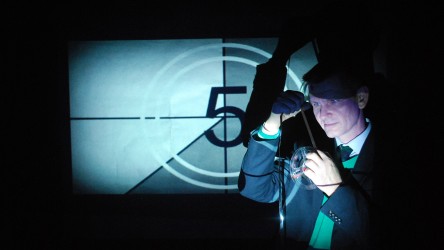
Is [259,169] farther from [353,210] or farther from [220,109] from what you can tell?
[220,109]

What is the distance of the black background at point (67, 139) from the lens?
104 inches

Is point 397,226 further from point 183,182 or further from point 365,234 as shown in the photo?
point 183,182

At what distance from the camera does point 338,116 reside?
1.23 metres

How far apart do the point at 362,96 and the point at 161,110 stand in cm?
198

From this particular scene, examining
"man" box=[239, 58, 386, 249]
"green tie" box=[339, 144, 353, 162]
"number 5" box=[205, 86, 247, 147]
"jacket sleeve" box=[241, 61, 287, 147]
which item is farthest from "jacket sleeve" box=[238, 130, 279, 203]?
"number 5" box=[205, 86, 247, 147]

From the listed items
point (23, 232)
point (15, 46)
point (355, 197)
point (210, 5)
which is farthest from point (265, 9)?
point (23, 232)

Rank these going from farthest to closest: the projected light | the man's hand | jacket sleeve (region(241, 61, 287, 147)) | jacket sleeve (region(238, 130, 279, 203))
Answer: the projected light → jacket sleeve (region(238, 130, 279, 203)) → jacket sleeve (region(241, 61, 287, 147)) → the man's hand

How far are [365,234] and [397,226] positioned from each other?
0.36ft

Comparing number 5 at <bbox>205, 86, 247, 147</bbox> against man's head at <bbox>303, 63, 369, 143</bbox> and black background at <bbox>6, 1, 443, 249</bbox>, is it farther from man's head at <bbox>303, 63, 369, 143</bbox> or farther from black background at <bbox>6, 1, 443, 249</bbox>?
man's head at <bbox>303, 63, 369, 143</bbox>

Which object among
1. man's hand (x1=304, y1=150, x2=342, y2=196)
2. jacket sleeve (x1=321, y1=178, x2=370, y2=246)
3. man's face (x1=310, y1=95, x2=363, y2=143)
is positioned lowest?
jacket sleeve (x1=321, y1=178, x2=370, y2=246)

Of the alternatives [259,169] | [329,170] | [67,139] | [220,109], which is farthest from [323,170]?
[67,139]

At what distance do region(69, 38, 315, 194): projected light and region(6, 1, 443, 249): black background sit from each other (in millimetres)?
109

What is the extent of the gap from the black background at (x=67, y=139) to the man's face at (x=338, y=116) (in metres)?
1.45

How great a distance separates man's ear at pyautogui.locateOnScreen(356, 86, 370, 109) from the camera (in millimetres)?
1199
